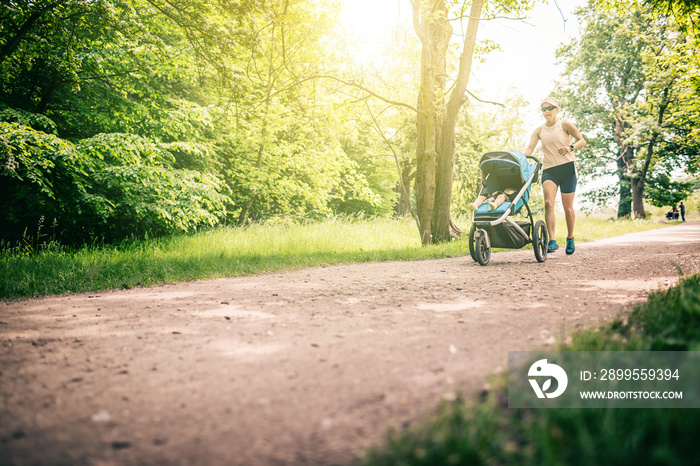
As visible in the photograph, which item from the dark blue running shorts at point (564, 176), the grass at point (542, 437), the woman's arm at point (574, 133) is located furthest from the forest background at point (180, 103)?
the grass at point (542, 437)

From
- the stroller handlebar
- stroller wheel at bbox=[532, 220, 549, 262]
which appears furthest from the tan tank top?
stroller wheel at bbox=[532, 220, 549, 262]

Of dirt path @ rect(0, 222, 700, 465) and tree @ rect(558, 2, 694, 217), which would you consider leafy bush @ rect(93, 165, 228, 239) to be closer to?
dirt path @ rect(0, 222, 700, 465)

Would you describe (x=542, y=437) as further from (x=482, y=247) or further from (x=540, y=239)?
(x=540, y=239)

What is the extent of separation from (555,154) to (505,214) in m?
1.58

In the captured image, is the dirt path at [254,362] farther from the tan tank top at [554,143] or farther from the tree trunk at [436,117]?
the tree trunk at [436,117]

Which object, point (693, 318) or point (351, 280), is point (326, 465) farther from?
point (351, 280)

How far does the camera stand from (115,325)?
146 inches

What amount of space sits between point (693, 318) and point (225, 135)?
17879 mm

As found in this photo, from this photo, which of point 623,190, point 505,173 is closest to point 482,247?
point 505,173

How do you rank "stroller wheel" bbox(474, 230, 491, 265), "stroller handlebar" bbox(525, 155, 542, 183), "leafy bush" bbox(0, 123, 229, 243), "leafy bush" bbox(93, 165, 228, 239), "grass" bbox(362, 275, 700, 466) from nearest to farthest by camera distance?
"grass" bbox(362, 275, 700, 466)
"stroller wheel" bbox(474, 230, 491, 265)
"stroller handlebar" bbox(525, 155, 542, 183)
"leafy bush" bbox(0, 123, 229, 243)
"leafy bush" bbox(93, 165, 228, 239)

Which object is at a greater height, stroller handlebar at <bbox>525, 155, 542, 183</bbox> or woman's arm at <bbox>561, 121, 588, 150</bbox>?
woman's arm at <bbox>561, 121, 588, 150</bbox>

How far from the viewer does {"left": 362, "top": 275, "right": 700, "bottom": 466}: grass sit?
140cm

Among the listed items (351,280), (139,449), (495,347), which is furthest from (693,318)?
(351,280)

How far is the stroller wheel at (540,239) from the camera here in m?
7.77
